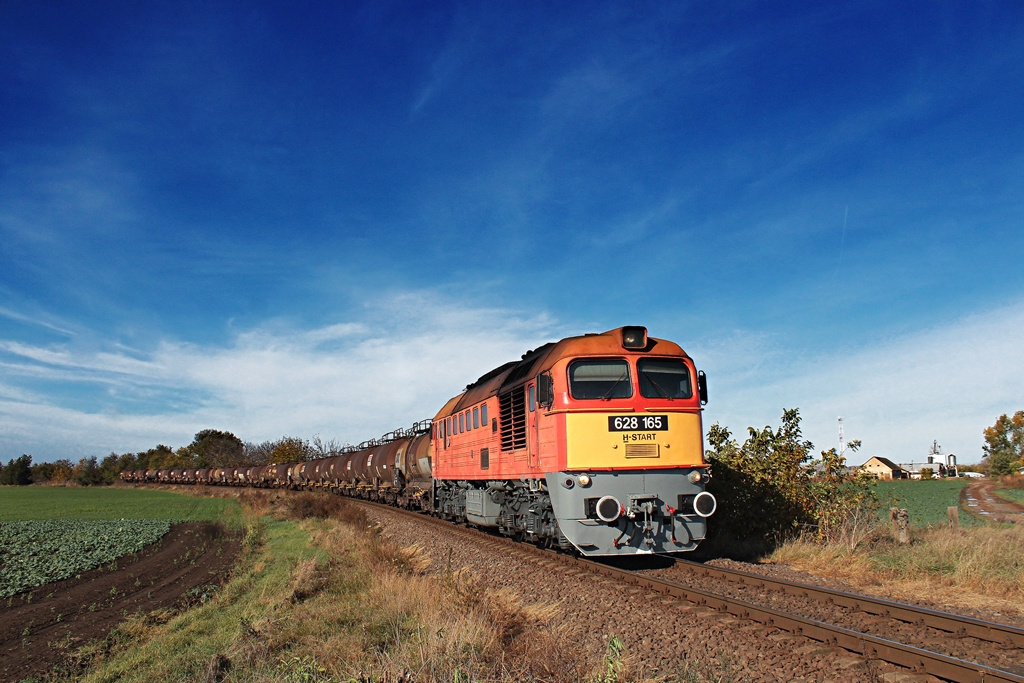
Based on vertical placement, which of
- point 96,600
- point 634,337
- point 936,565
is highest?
point 634,337

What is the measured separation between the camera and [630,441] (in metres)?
10.8

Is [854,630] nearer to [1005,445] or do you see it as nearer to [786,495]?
[786,495]

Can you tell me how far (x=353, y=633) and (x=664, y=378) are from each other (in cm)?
634

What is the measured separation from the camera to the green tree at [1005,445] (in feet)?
233

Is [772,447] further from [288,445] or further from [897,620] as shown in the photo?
[288,445]

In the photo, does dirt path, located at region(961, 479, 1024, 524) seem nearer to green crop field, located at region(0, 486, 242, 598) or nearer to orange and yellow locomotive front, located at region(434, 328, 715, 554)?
orange and yellow locomotive front, located at region(434, 328, 715, 554)

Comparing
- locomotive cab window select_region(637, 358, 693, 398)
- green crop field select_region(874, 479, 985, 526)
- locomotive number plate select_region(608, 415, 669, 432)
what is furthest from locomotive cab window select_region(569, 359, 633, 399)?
green crop field select_region(874, 479, 985, 526)

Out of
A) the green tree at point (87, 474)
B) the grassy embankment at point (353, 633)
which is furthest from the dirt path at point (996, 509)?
the green tree at point (87, 474)

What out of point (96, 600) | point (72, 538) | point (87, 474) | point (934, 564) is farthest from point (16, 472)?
point (934, 564)

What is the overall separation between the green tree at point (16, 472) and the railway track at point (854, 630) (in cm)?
11859

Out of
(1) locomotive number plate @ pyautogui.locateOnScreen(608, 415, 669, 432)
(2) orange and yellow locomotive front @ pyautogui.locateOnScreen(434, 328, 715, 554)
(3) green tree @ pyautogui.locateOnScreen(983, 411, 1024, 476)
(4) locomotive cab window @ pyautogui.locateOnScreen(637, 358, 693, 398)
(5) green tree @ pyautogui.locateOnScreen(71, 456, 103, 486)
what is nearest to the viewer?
(2) orange and yellow locomotive front @ pyautogui.locateOnScreen(434, 328, 715, 554)

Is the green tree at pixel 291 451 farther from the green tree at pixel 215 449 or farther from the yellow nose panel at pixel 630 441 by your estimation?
the yellow nose panel at pixel 630 441

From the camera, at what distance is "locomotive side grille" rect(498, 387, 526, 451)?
12.8 meters

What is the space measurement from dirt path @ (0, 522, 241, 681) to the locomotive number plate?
936cm
